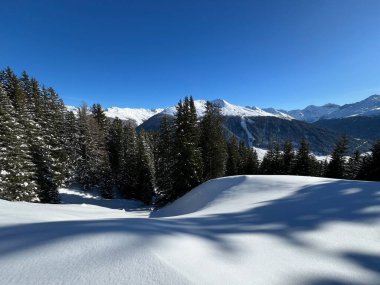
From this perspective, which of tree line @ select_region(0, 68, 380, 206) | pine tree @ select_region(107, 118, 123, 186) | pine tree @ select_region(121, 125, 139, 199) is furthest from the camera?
pine tree @ select_region(107, 118, 123, 186)

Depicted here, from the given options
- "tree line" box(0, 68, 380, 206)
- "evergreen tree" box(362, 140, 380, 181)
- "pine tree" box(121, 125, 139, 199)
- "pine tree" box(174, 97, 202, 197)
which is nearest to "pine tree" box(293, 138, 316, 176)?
"tree line" box(0, 68, 380, 206)

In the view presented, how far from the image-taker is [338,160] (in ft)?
118

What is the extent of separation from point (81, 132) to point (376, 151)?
46.5 m

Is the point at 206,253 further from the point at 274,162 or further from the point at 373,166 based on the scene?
the point at 274,162

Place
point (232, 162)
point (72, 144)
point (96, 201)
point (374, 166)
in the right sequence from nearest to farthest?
1. point (374, 166)
2. point (96, 201)
3. point (72, 144)
4. point (232, 162)

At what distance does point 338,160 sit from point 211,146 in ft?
67.6

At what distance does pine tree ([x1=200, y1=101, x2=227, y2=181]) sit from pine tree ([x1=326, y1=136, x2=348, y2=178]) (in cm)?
1772

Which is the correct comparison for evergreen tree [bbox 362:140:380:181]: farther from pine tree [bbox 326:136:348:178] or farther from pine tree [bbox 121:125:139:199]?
pine tree [bbox 121:125:139:199]

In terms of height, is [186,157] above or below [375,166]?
above

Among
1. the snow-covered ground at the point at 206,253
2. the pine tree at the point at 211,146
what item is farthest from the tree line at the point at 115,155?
the snow-covered ground at the point at 206,253

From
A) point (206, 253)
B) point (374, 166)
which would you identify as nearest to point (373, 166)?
point (374, 166)

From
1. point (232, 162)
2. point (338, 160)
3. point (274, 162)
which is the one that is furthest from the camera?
point (232, 162)

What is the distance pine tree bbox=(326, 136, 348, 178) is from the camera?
117 feet

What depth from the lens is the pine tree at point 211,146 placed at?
33.2 metres
